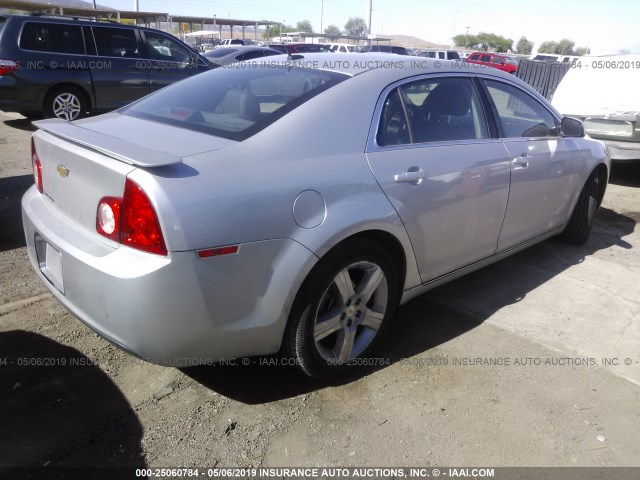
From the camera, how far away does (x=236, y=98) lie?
2.99 m

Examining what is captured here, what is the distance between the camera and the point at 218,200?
7.20ft

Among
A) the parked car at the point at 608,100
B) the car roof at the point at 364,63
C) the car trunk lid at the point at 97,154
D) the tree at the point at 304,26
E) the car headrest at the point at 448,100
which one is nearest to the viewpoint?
the car trunk lid at the point at 97,154

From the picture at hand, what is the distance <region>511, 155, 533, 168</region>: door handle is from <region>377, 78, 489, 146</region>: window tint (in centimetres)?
29

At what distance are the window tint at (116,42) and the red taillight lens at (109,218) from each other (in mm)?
8500

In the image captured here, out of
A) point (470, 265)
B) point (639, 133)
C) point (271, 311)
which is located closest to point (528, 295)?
point (470, 265)

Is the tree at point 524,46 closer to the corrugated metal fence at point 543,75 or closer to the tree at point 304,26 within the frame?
the tree at point 304,26

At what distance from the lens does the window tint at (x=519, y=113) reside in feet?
12.5

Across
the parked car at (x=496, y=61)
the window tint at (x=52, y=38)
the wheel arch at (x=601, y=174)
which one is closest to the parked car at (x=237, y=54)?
the window tint at (x=52, y=38)

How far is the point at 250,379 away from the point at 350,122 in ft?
4.74

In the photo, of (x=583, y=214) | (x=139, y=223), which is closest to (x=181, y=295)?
(x=139, y=223)

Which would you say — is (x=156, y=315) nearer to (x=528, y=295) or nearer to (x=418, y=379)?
(x=418, y=379)

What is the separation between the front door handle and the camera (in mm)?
3639

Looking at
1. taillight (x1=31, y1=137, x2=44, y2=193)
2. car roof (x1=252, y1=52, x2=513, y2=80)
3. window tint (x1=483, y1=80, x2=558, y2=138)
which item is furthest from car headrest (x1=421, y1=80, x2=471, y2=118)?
taillight (x1=31, y1=137, x2=44, y2=193)

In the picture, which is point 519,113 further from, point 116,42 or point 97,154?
point 116,42
